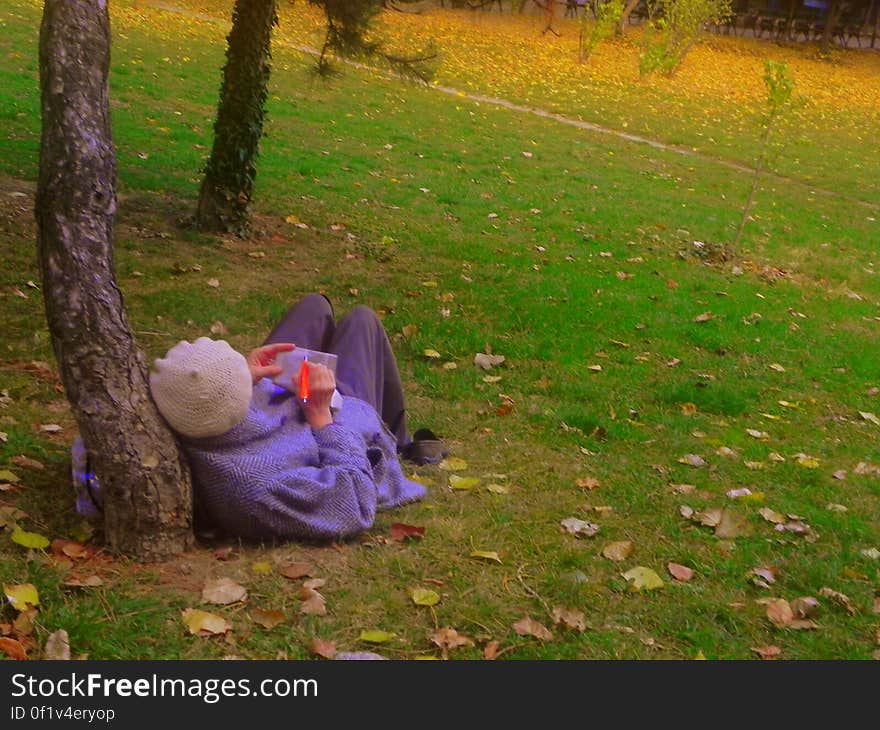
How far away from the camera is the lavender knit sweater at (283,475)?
3.61 metres

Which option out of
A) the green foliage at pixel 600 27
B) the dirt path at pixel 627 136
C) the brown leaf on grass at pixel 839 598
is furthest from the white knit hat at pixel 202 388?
the green foliage at pixel 600 27

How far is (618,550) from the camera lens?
4.21 meters

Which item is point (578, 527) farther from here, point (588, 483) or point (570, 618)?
point (570, 618)

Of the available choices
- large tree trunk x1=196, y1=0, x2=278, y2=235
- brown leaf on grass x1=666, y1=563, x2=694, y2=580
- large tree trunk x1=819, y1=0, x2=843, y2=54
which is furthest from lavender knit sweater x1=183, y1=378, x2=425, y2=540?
large tree trunk x1=819, y1=0, x2=843, y2=54

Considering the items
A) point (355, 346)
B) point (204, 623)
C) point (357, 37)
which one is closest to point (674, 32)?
point (357, 37)

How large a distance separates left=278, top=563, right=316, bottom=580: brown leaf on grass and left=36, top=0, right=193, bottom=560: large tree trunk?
35cm

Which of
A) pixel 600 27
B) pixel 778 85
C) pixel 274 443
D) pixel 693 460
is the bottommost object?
pixel 693 460

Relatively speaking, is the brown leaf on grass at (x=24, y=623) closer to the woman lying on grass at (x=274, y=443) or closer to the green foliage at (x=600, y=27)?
the woman lying on grass at (x=274, y=443)

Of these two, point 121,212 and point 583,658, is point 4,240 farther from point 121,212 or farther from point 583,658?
point 583,658

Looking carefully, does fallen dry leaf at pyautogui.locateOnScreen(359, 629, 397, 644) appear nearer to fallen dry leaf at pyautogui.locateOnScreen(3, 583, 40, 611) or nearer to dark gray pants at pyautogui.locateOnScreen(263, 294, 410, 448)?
fallen dry leaf at pyautogui.locateOnScreen(3, 583, 40, 611)

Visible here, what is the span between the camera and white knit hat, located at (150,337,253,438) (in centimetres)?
343

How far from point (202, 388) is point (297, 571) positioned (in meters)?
0.71

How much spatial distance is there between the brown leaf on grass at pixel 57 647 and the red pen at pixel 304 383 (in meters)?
1.11

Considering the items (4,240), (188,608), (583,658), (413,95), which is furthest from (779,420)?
(413,95)
